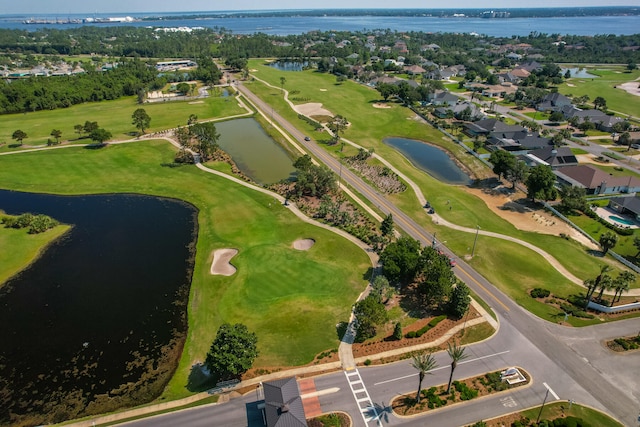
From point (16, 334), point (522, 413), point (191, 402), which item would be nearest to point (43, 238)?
point (16, 334)

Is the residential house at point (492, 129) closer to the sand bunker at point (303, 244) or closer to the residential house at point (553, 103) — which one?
the residential house at point (553, 103)

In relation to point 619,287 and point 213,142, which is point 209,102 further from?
point 619,287

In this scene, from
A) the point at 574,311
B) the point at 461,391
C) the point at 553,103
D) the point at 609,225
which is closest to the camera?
the point at 461,391

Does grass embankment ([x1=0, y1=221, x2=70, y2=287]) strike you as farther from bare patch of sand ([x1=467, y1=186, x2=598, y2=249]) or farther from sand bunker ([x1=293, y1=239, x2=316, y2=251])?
bare patch of sand ([x1=467, y1=186, x2=598, y2=249])

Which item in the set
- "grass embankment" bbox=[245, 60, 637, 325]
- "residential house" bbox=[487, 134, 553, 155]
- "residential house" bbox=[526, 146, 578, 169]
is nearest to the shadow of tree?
"grass embankment" bbox=[245, 60, 637, 325]

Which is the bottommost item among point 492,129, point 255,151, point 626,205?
point 255,151

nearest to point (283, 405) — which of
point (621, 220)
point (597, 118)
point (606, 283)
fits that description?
point (606, 283)

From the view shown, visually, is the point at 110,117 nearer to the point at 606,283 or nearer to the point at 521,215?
the point at 521,215
